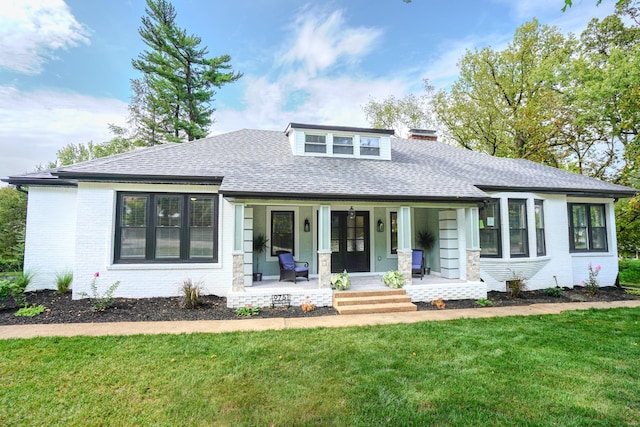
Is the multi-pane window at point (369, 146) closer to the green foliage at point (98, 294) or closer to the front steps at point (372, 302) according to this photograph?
the front steps at point (372, 302)

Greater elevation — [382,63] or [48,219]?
[382,63]

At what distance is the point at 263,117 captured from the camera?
2141cm

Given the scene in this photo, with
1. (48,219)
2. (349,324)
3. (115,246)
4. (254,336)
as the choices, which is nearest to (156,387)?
(254,336)

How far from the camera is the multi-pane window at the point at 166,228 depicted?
8.29 meters

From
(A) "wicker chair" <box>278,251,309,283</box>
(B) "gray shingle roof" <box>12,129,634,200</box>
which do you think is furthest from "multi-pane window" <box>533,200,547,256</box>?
(A) "wicker chair" <box>278,251,309,283</box>

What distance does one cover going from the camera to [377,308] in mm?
7535

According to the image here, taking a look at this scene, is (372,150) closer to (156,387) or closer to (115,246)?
(115,246)

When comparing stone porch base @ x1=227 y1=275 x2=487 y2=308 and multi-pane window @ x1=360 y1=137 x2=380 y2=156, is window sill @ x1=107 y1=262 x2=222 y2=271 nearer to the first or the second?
stone porch base @ x1=227 y1=275 x2=487 y2=308

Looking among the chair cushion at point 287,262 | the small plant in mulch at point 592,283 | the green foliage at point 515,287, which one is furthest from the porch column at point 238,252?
the small plant in mulch at point 592,283

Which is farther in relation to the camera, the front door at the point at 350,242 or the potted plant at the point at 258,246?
the front door at the point at 350,242

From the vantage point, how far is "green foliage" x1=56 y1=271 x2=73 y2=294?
8.41 m

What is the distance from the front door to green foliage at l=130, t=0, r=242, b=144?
→ 610 inches

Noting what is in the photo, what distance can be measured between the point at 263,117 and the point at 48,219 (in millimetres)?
14938

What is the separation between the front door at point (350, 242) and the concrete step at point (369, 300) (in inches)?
98.8
